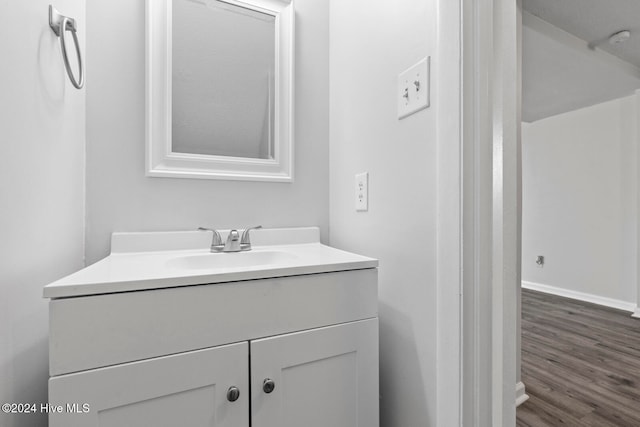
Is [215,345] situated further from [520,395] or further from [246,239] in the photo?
[520,395]

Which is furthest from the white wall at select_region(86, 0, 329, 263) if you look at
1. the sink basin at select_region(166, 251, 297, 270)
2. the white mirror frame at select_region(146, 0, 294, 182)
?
the sink basin at select_region(166, 251, 297, 270)

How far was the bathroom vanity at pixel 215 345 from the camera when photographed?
55cm

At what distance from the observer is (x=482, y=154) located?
2.17 feet

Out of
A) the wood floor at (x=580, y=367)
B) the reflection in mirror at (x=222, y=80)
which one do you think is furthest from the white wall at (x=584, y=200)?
the reflection in mirror at (x=222, y=80)

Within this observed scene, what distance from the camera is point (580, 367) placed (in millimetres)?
1727

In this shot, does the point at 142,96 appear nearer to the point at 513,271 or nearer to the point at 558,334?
the point at 513,271

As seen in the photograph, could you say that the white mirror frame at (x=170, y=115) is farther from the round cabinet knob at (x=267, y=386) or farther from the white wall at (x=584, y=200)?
the white wall at (x=584, y=200)

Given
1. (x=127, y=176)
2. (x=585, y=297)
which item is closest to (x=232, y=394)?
(x=127, y=176)

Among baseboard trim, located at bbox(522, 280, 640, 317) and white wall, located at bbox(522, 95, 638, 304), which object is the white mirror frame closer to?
white wall, located at bbox(522, 95, 638, 304)

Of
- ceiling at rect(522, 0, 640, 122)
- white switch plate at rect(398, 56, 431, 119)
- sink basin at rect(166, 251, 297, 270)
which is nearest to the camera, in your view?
white switch plate at rect(398, 56, 431, 119)

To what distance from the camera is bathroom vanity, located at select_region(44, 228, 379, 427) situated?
55 cm

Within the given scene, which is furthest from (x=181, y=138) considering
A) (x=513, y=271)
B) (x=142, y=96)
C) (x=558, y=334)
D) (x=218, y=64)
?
(x=558, y=334)

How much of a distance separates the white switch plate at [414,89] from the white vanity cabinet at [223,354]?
457 mm

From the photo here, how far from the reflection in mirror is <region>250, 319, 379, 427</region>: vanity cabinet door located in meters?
0.75
